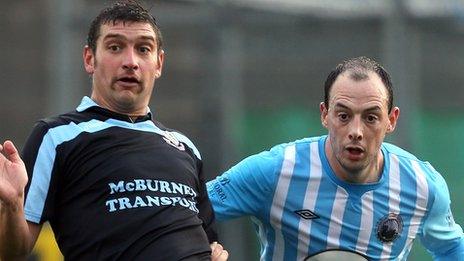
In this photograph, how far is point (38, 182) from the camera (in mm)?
4719

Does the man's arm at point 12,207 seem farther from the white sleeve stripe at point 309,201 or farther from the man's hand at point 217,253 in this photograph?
the white sleeve stripe at point 309,201

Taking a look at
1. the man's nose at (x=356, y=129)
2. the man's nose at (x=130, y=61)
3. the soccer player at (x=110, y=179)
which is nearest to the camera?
the soccer player at (x=110, y=179)

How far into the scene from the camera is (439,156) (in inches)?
388

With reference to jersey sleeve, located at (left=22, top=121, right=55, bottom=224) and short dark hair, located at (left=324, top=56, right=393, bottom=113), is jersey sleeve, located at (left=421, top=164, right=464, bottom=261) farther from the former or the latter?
jersey sleeve, located at (left=22, top=121, right=55, bottom=224)

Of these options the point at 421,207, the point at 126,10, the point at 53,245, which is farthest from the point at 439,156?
the point at 126,10

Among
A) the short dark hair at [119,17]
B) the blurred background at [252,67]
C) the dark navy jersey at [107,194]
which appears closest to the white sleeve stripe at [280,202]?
the dark navy jersey at [107,194]

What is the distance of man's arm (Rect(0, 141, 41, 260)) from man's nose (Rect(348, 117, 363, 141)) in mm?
1434

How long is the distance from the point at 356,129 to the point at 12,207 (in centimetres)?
156

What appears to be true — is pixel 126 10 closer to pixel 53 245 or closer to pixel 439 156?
pixel 53 245

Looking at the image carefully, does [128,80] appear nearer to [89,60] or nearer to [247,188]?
[89,60]

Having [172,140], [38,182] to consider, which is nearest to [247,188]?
[172,140]

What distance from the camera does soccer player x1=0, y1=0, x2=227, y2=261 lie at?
4715 mm

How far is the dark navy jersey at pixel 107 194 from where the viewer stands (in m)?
4.73

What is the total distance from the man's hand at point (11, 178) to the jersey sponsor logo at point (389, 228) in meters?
1.76
